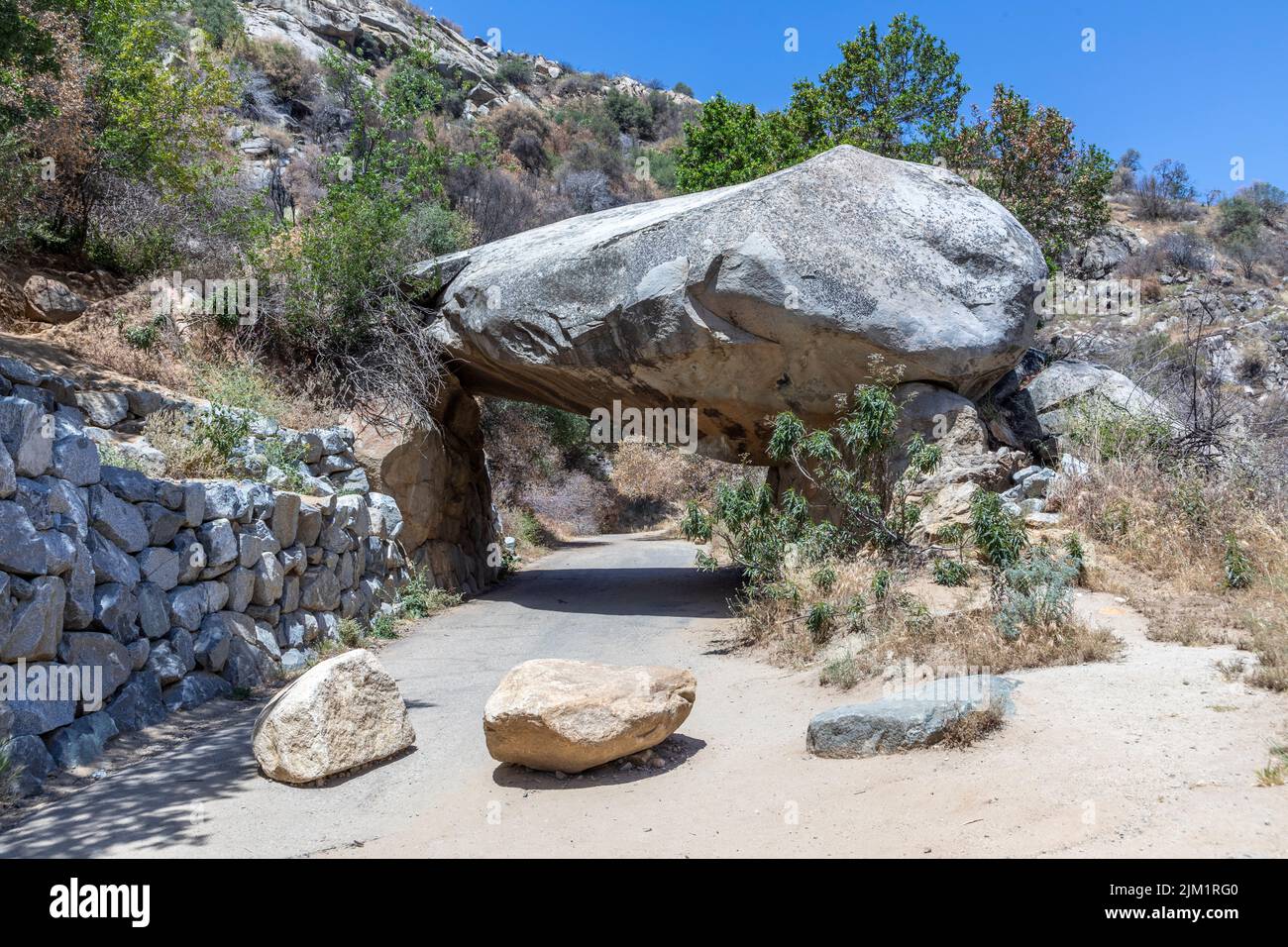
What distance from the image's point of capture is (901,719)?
445 centimetres

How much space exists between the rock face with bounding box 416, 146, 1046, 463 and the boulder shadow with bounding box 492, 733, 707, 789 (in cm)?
509

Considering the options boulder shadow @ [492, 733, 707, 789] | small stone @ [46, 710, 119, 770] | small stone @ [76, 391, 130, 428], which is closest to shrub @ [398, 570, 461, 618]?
small stone @ [76, 391, 130, 428]

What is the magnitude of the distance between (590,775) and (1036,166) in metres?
14.1

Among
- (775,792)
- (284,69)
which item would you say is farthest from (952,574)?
(284,69)

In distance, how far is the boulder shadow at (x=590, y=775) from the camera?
15.2 feet

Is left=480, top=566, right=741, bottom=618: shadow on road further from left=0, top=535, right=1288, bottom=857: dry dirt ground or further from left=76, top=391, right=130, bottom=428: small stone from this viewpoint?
left=76, top=391, right=130, bottom=428: small stone

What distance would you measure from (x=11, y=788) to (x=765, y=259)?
7088mm

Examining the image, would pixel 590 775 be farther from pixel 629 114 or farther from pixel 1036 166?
pixel 629 114

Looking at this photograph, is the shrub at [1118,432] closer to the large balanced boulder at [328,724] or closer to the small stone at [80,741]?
the large balanced boulder at [328,724]

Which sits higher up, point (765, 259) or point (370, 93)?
point (370, 93)

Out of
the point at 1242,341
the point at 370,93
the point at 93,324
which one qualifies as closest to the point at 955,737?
the point at 93,324

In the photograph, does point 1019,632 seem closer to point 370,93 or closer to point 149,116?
point 149,116

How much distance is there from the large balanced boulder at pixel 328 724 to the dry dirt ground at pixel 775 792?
0.37ft

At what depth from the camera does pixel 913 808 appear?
3783 mm
